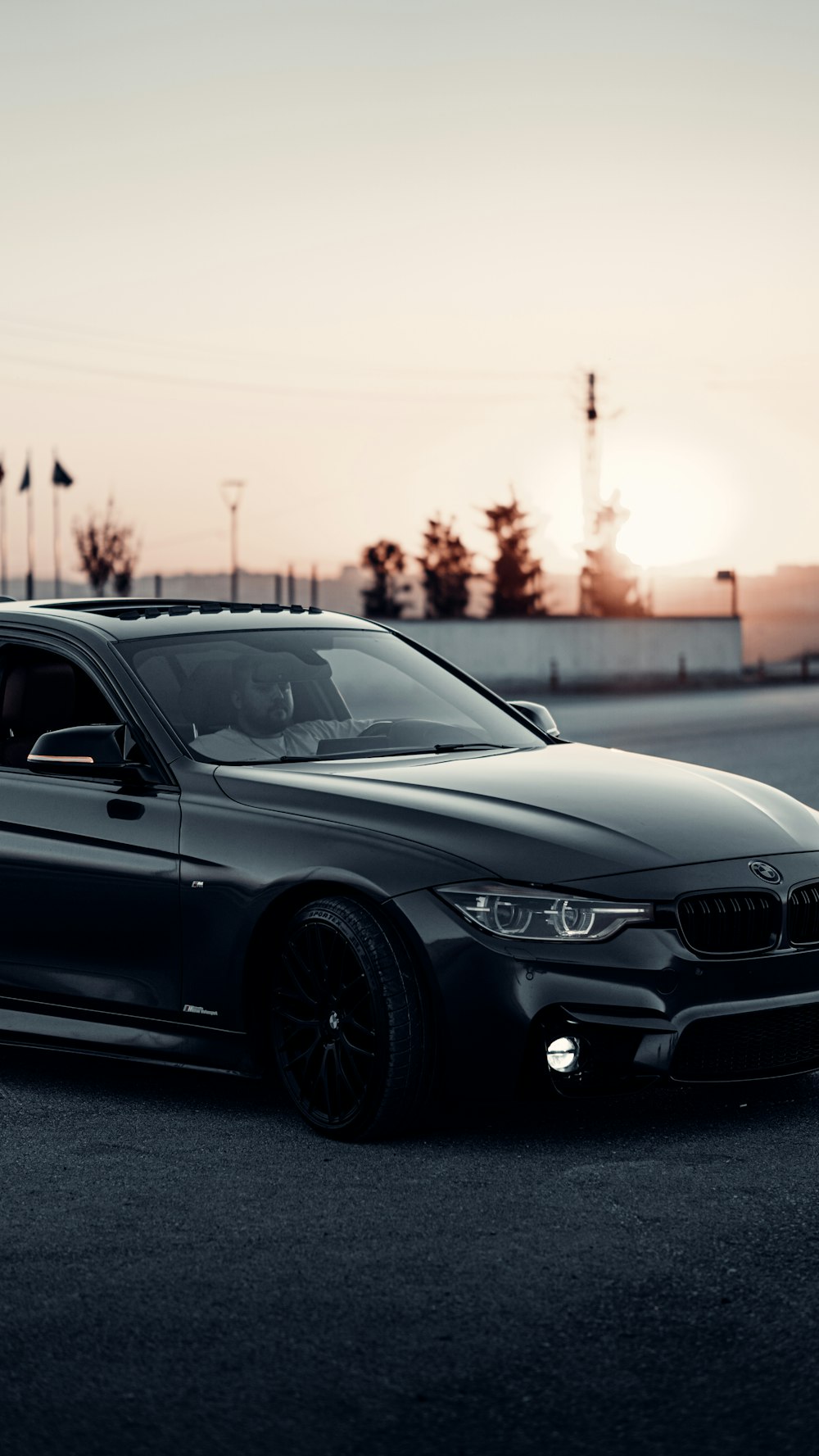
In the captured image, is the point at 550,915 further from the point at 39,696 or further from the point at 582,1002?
the point at 39,696

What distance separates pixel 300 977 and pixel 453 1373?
76.5 inches

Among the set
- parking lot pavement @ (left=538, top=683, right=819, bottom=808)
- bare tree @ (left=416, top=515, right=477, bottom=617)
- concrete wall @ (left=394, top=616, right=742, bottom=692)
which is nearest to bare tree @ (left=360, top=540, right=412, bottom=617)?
bare tree @ (left=416, top=515, right=477, bottom=617)

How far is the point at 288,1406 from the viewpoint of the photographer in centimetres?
350

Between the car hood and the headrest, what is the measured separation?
1086 millimetres

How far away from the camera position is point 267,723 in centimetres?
643

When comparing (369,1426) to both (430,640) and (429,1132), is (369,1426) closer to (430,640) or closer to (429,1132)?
(429,1132)

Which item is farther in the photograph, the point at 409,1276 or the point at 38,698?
the point at 38,698

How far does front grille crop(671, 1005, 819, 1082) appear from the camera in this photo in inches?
205

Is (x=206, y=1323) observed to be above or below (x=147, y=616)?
below

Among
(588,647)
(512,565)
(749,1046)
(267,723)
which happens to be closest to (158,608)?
(267,723)

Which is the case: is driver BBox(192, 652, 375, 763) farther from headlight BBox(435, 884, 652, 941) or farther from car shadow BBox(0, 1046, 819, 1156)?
headlight BBox(435, 884, 652, 941)

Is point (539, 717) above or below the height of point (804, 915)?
above

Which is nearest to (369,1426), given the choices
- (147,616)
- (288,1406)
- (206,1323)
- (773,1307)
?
(288,1406)

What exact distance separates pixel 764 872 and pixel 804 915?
19 centimetres
